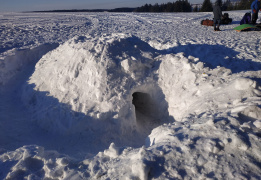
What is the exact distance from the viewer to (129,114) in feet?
15.6

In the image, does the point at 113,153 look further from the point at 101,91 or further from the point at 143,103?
the point at 143,103

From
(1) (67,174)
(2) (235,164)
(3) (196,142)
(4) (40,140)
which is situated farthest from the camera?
(4) (40,140)

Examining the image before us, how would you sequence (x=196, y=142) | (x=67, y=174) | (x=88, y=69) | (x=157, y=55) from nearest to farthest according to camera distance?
(x=196, y=142)
(x=67, y=174)
(x=88, y=69)
(x=157, y=55)

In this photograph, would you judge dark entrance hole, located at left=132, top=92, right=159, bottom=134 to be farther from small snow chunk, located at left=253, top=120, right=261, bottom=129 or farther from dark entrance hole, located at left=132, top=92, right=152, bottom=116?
small snow chunk, located at left=253, top=120, right=261, bottom=129

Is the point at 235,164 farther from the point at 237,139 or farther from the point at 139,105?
the point at 139,105

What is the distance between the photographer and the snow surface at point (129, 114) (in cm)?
210

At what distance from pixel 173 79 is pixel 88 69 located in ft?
8.46

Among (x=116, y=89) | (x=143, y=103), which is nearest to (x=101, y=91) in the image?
(x=116, y=89)

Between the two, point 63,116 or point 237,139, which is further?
point 63,116

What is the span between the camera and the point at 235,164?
1941 mm

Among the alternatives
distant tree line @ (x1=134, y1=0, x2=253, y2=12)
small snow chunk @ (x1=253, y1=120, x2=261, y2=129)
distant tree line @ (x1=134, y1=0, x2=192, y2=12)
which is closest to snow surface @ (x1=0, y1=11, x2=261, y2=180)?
small snow chunk @ (x1=253, y1=120, x2=261, y2=129)

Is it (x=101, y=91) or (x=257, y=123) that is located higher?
(x=257, y=123)

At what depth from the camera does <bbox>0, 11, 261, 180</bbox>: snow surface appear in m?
2.10

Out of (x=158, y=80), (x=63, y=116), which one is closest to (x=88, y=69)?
(x=63, y=116)
